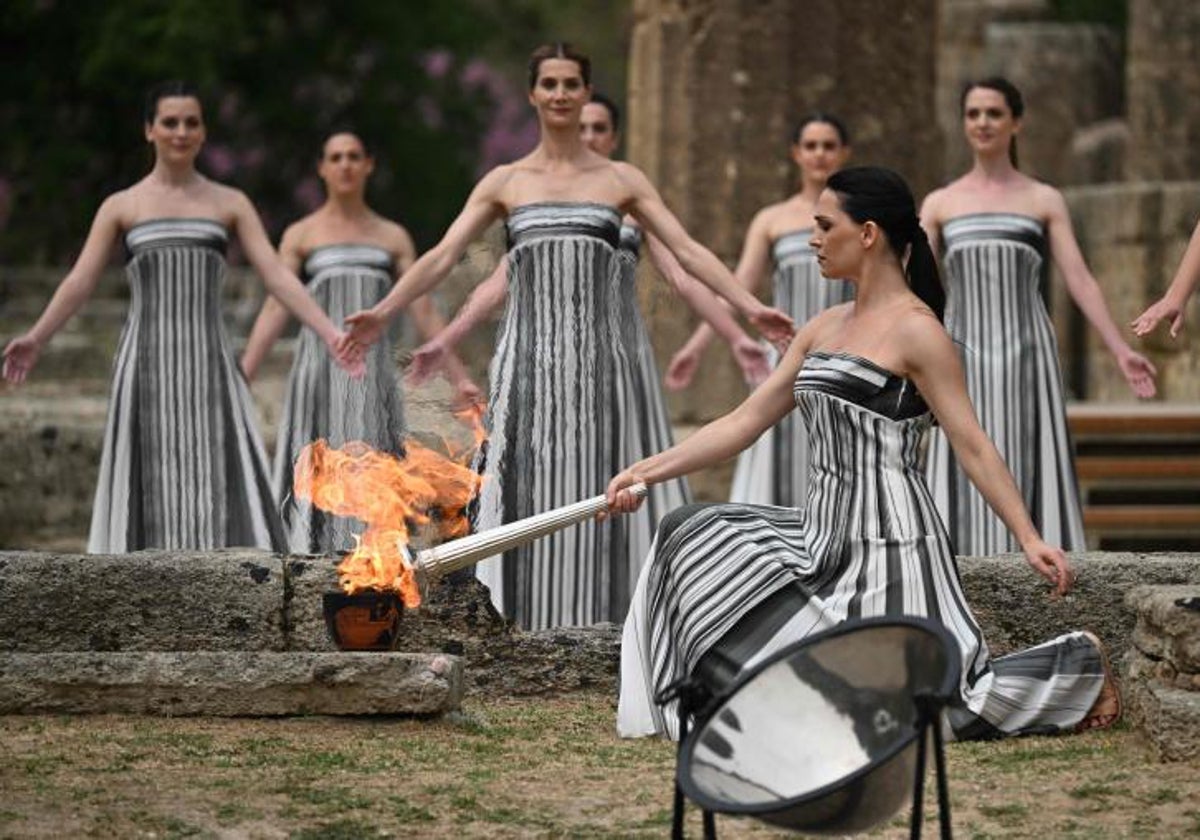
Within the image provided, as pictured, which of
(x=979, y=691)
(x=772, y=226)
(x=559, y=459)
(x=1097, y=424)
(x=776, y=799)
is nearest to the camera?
(x=776, y=799)

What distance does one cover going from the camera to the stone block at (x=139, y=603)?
363 inches

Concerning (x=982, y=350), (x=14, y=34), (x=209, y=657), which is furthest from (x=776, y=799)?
(x=14, y=34)

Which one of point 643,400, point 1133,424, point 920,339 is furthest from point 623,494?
point 1133,424

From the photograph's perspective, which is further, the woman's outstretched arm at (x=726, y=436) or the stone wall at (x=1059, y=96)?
the stone wall at (x=1059, y=96)

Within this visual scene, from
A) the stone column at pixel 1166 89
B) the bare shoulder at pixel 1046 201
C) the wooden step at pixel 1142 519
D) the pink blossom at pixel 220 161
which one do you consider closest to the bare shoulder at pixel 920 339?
the bare shoulder at pixel 1046 201

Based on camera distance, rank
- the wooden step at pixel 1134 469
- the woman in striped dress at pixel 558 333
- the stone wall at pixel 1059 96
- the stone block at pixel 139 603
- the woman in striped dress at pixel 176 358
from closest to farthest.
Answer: the stone block at pixel 139 603 → the woman in striped dress at pixel 558 333 → the woman in striped dress at pixel 176 358 → the wooden step at pixel 1134 469 → the stone wall at pixel 1059 96

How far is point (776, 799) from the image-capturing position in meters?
6.39

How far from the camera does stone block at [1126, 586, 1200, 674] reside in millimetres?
8102

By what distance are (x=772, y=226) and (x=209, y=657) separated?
4988 millimetres

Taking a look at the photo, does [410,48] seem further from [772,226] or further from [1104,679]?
[1104,679]

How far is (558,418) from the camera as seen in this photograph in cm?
1092

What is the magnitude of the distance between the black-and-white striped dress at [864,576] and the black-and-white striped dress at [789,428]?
173 inches

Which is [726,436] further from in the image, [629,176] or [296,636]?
[629,176]

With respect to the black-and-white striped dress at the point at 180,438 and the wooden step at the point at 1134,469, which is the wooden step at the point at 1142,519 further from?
the black-and-white striped dress at the point at 180,438
